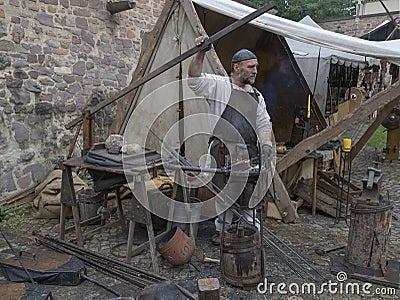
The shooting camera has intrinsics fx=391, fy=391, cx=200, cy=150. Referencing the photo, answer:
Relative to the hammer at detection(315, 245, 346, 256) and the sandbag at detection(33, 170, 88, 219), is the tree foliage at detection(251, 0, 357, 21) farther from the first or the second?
the hammer at detection(315, 245, 346, 256)

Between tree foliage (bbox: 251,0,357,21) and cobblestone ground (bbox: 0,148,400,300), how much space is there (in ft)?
45.7

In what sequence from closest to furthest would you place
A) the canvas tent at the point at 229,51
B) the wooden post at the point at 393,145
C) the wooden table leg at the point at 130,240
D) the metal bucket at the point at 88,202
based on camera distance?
the wooden table leg at the point at 130,240 < the metal bucket at the point at 88,202 < the canvas tent at the point at 229,51 < the wooden post at the point at 393,145

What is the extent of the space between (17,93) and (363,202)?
3.90 m

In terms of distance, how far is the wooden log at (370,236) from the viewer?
9.30 ft

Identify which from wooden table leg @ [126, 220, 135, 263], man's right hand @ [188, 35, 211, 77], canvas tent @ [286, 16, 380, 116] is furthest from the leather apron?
canvas tent @ [286, 16, 380, 116]

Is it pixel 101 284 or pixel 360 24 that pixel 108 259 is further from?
pixel 360 24

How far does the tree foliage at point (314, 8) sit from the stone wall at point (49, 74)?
1222cm

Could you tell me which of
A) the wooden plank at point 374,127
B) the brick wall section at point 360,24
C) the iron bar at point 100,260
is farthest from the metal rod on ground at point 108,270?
the brick wall section at point 360,24

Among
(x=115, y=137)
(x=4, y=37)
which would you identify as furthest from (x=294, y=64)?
(x=4, y=37)

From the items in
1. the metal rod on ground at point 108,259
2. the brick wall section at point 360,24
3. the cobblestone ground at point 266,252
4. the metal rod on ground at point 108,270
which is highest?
the brick wall section at point 360,24

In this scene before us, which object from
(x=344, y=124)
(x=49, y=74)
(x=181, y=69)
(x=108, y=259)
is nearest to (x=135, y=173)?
(x=108, y=259)

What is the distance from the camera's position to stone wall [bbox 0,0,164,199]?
4516mm

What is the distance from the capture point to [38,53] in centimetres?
486

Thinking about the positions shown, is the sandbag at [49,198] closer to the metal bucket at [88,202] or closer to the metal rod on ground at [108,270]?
the metal bucket at [88,202]
